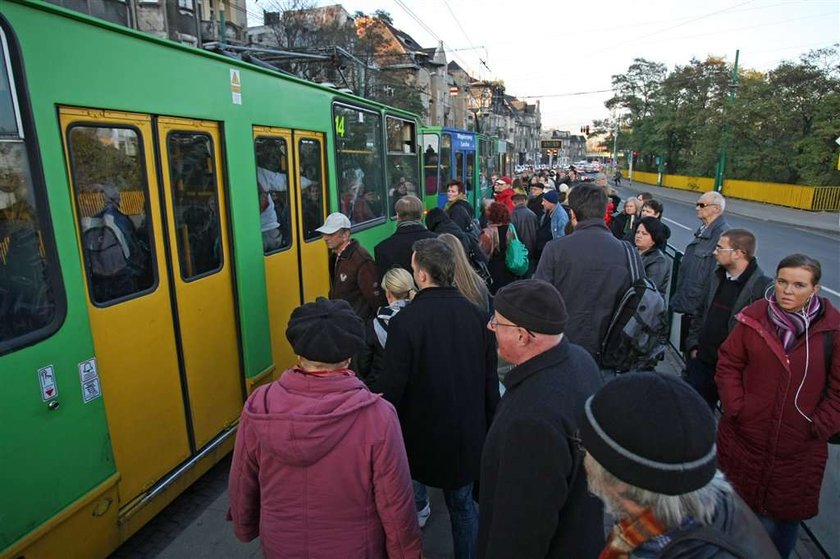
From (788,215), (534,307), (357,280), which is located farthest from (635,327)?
(788,215)

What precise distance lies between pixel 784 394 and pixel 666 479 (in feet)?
6.85

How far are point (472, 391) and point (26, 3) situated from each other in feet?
9.40

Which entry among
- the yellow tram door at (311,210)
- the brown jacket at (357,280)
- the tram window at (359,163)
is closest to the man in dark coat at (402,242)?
the brown jacket at (357,280)

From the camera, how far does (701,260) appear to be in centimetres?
463

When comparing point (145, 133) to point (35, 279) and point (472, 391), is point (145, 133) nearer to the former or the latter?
point (35, 279)

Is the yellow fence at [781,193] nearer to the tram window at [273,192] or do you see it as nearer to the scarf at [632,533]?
the tram window at [273,192]

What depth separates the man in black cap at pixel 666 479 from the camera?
1146 millimetres

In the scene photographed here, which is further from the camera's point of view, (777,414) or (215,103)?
(215,103)

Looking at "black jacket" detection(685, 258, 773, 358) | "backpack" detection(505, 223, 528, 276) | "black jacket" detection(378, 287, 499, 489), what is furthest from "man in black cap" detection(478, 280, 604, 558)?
"backpack" detection(505, 223, 528, 276)

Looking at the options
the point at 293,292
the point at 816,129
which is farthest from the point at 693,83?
the point at 293,292

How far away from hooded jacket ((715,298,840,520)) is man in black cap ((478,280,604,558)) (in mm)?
1472

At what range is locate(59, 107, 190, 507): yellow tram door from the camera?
2.87 meters

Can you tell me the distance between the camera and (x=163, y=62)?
332 cm

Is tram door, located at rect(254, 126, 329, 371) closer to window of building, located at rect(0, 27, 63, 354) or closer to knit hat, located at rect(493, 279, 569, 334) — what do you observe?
window of building, located at rect(0, 27, 63, 354)
